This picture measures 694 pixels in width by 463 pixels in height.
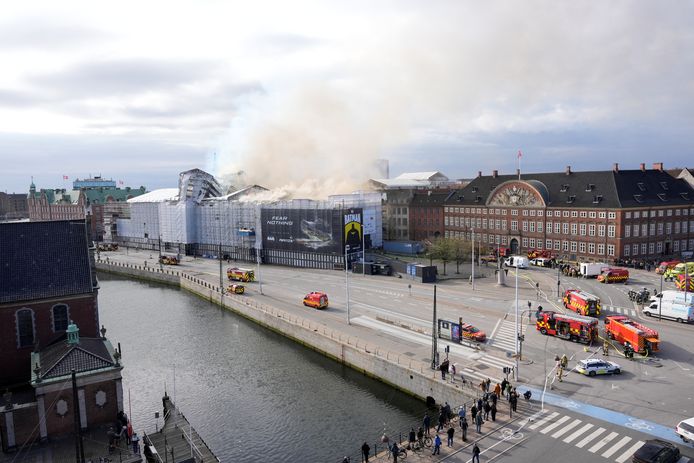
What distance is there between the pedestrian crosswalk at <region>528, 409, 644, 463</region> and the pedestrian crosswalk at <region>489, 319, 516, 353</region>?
1202 centimetres

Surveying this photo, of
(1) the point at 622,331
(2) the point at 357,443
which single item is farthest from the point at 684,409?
(2) the point at 357,443

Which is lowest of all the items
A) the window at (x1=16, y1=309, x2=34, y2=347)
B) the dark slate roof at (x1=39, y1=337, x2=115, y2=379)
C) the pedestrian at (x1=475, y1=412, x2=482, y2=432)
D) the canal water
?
the canal water

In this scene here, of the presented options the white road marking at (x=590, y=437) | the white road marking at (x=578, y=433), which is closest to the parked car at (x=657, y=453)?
the white road marking at (x=590, y=437)

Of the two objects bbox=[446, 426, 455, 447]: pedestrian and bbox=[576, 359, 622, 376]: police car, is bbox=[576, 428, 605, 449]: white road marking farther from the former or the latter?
bbox=[576, 359, 622, 376]: police car

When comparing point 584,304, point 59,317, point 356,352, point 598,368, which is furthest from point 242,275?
point 598,368

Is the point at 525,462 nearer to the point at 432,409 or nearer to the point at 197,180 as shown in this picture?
the point at 432,409

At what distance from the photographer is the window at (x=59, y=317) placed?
37750 millimetres

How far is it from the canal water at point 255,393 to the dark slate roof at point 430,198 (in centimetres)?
6125

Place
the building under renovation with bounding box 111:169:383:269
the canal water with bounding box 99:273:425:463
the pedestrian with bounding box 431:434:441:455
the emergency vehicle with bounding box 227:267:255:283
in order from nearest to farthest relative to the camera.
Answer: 1. the pedestrian with bounding box 431:434:441:455
2. the canal water with bounding box 99:273:425:463
3. the emergency vehicle with bounding box 227:267:255:283
4. the building under renovation with bounding box 111:169:383:269

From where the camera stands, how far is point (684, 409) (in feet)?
103

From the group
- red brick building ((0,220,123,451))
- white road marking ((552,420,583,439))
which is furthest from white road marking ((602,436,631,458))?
red brick building ((0,220,123,451))

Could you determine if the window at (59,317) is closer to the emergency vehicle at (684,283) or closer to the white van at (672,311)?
the white van at (672,311)

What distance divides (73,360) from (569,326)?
37.5 meters

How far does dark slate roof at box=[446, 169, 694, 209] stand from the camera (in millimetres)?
84375
